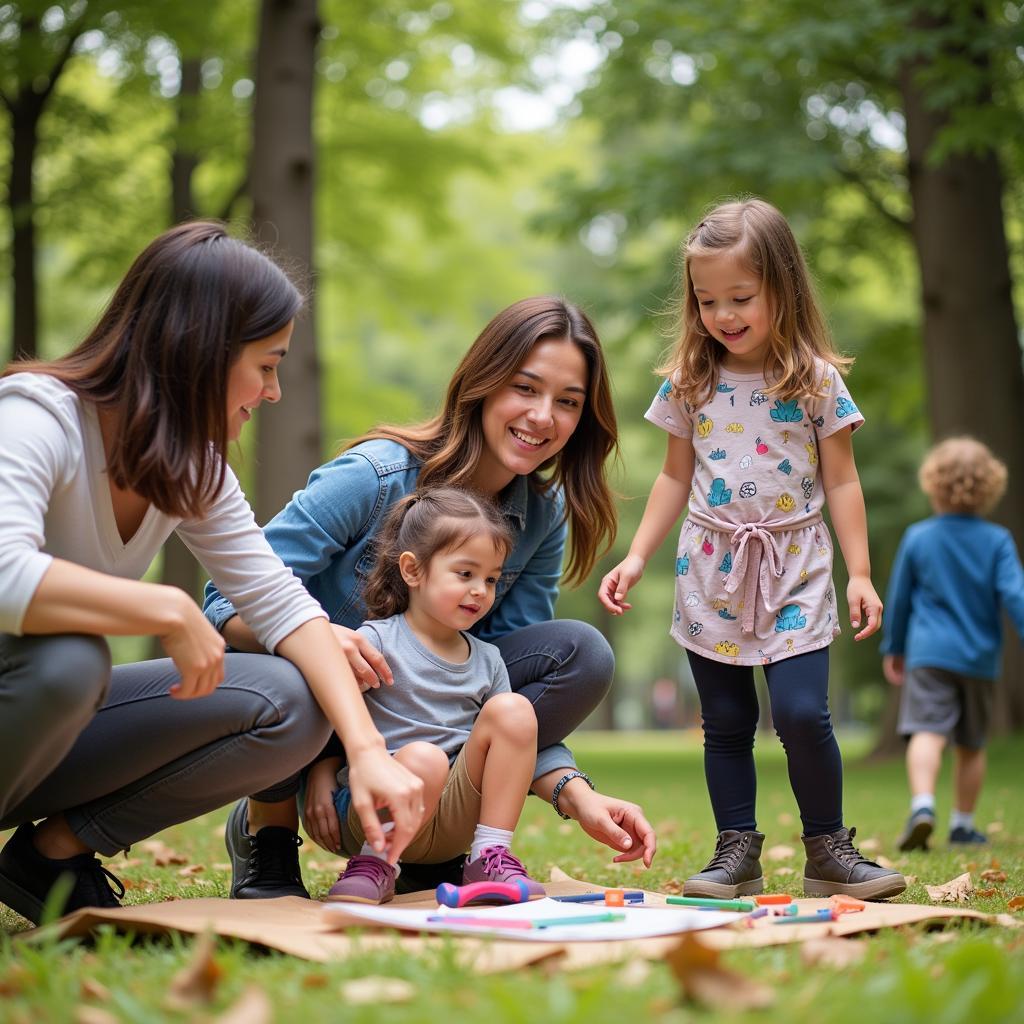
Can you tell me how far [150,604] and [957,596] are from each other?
4260 millimetres

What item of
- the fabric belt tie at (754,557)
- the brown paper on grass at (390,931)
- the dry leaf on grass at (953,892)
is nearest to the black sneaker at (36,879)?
the brown paper on grass at (390,931)

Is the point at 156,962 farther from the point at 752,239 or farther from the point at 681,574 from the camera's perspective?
the point at 752,239

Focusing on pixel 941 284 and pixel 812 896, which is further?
pixel 941 284

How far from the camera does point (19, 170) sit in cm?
1072

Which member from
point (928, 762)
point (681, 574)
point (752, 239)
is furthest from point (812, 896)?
point (928, 762)

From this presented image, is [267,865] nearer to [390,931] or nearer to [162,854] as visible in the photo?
[390,931]

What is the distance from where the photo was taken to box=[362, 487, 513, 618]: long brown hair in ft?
10.7

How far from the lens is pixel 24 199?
420 inches

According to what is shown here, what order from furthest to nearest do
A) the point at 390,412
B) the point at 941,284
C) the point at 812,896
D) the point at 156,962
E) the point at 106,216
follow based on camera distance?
the point at 390,412 < the point at 106,216 < the point at 941,284 < the point at 812,896 < the point at 156,962

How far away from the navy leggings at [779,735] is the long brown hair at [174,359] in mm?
1546

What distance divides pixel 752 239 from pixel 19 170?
878cm

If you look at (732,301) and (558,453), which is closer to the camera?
(732,301)

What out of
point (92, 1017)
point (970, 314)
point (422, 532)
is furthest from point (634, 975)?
point (970, 314)

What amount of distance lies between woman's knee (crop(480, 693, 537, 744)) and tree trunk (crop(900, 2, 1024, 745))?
7.31 metres
